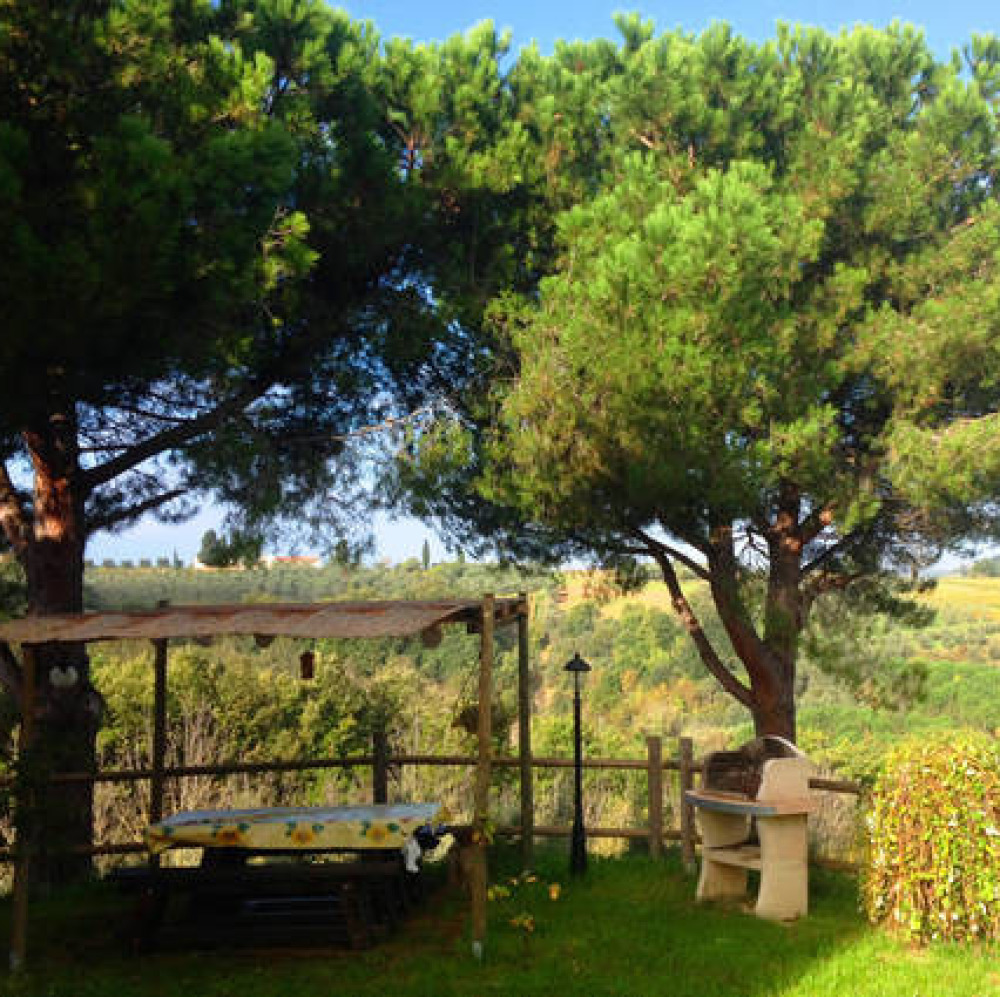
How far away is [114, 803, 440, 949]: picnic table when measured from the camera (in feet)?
20.3

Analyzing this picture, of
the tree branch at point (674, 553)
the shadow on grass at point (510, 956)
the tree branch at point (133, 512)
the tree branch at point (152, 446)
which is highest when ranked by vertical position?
the tree branch at point (152, 446)

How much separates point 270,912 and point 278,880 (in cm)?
54

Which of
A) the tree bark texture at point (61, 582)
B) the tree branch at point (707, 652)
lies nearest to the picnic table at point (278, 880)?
the tree bark texture at point (61, 582)

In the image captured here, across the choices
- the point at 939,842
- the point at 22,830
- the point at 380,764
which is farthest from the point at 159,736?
the point at 939,842

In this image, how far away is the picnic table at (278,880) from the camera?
244 inches

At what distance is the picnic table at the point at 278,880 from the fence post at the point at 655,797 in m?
2.32

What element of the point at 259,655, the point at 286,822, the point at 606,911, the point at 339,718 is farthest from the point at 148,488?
the point at 259,655

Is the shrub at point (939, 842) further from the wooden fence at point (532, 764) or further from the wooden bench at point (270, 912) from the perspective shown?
the wooden bench at point (270, 912)

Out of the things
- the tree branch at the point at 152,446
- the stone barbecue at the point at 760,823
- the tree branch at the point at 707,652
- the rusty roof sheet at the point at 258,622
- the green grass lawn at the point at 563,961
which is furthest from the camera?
the tree branch at the point at 707,652

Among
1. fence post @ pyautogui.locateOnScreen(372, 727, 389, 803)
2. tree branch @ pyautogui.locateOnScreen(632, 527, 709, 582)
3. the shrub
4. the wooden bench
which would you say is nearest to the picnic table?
the wooden bench

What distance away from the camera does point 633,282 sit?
8.02m

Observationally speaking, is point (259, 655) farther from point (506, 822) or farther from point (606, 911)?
point (606, 911)

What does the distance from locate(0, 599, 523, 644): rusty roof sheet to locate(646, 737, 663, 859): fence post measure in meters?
2.69

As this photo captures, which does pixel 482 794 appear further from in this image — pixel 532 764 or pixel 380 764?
pixel 380 764
